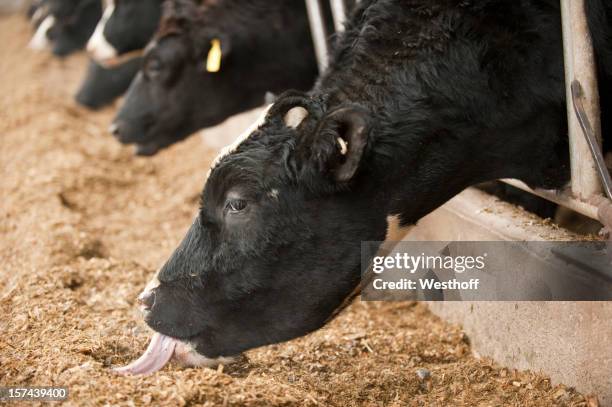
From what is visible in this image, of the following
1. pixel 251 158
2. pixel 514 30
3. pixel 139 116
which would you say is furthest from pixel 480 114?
pixel 139 116

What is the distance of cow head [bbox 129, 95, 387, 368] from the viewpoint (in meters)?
2.95

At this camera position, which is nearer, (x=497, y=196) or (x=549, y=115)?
(x=549, y=115)

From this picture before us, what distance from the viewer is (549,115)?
3.20 m

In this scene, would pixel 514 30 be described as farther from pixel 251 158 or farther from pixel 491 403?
pixel 491 403

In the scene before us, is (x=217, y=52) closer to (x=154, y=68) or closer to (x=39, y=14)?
(x=154, y=68)

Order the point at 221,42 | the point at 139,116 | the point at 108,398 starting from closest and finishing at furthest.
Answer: the point at 108,398 < the point at 221,42 < the point at 139,116

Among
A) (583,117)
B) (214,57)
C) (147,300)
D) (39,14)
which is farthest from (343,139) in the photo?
(39,14)

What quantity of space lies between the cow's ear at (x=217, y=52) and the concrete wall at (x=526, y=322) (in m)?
2.26

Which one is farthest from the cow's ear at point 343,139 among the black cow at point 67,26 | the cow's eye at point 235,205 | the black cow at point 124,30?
the black cow at point 67,26

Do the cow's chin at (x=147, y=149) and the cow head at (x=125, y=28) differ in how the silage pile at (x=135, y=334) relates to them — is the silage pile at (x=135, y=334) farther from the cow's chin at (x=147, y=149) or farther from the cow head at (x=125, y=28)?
the cow head at (x=125, y=28)

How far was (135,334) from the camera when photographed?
12.0 ft

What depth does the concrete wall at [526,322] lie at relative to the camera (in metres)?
3.05

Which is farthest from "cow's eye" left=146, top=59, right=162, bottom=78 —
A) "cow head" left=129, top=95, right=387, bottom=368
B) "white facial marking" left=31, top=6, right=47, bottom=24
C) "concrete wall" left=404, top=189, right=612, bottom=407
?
"white facial marking" left=31, top=6, right=47, bottom=24

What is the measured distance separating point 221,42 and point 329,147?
11.0 feet
